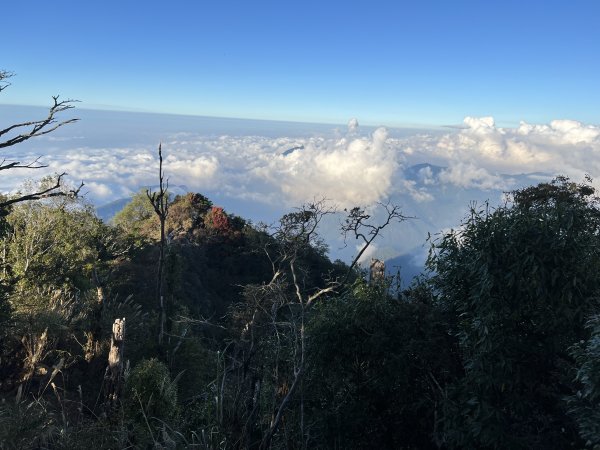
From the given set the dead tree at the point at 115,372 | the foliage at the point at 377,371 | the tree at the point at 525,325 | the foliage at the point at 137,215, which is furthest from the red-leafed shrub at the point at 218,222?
the tree at the point at 525,325

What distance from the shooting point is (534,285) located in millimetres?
7656

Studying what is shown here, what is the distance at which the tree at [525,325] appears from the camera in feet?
25.8

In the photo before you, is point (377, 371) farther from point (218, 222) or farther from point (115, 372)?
point (218, 222)

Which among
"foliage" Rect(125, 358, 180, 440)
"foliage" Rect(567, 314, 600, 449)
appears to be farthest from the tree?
"foliage" Rect(125, 358, 180, 440)

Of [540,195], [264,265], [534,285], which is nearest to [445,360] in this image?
[534,285]

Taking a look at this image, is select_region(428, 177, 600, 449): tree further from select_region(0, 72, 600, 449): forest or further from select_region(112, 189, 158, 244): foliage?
select_region(112, 189, 158, 244): foliage

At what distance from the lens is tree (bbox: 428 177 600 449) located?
7879 millimetres

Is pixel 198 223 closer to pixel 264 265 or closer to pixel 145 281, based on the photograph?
pixel 264 265

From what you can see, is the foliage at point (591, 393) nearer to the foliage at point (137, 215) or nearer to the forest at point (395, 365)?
the forest at point (395, 365)

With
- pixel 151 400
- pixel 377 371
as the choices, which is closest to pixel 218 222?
pixel 377 371

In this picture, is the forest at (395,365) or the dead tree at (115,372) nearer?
the forest at (395,365)

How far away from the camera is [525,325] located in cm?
862

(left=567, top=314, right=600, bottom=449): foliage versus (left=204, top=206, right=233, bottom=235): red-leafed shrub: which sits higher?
(left=567, top=314, right=600, bottom=449): foliage

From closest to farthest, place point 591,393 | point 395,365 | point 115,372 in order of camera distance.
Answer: point 591,393 < point 115,372 < point 395,365
